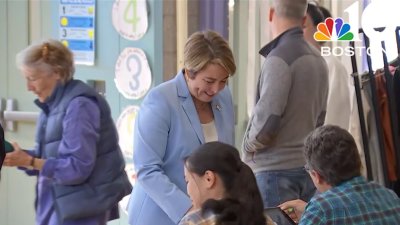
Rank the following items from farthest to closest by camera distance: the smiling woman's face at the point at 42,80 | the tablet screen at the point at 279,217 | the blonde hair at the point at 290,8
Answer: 1. the blonde hair at the point at 290,8
2. the smiling woman's face at the point at 42,80
3. the tablet screen at the point at 279,217

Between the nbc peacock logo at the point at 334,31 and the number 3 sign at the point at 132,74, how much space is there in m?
1.11

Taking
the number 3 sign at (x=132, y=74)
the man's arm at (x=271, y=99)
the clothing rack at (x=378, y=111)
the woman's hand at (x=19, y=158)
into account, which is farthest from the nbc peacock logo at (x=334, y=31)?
the woman's hand at (x=19, y=158)

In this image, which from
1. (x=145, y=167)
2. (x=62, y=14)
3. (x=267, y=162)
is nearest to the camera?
(x=145, y=167)

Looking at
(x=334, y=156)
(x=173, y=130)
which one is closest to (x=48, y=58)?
(x=173, y=130)

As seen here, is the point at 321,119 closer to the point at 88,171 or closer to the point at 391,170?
the point at 391,170

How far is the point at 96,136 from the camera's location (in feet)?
10.7

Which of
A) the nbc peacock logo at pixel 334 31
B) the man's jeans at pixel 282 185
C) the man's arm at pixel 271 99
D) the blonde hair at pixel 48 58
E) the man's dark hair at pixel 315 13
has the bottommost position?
the man's jeans at pixel 282 185

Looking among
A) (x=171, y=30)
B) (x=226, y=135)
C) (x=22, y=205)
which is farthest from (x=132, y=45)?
(x=226, y=135)

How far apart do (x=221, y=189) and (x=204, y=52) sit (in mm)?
698

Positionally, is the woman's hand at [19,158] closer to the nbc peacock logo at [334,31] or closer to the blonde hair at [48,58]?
the blonde hair at [48,58]

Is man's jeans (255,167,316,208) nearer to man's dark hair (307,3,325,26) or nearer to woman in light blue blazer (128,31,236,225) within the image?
woman in light blue blazer (128,31,236,225)

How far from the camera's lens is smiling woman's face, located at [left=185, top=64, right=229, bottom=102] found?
2.88 metres

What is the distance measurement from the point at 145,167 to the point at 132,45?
6.70 feet

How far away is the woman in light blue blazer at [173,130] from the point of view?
282cm
